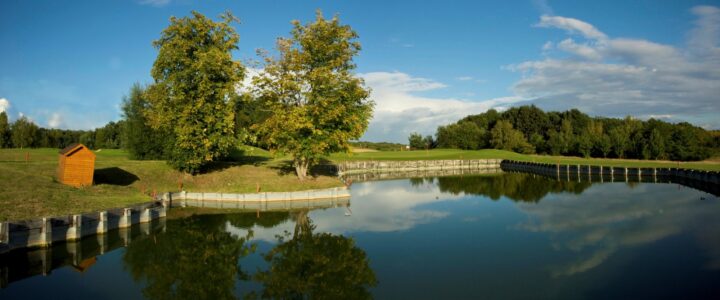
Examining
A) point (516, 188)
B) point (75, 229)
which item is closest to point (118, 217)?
point (75, 229)

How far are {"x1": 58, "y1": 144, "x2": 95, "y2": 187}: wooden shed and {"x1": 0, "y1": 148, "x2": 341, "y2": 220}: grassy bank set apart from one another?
71 cm

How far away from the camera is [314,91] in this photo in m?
39.2

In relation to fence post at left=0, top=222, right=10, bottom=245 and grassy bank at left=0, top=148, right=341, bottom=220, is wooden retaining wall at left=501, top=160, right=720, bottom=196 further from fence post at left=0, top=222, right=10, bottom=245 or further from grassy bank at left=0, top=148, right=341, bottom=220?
fence post at left=0, top=222, right=10, bottom=245

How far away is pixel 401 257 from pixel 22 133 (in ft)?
272

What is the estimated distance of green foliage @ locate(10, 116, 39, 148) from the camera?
76.0 m

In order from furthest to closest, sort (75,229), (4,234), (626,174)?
1. (626,174)
2. (75,229)
3. (4,234)

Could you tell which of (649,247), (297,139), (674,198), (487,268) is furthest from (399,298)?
(674,198)

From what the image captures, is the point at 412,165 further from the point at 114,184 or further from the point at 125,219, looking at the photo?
the point at 125,219

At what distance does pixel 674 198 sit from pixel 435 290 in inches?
1171

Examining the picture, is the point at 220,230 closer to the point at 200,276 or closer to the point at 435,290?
Answer: the point at 200,276

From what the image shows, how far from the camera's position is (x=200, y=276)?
16.5 m

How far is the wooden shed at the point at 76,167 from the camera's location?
94.1 ft

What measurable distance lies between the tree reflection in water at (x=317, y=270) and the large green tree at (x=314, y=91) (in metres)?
16.5

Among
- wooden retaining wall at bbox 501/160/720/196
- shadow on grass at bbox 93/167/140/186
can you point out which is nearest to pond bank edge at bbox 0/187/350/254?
shadow on grass at bbox 93/167/140/186
